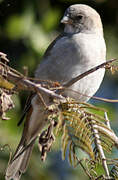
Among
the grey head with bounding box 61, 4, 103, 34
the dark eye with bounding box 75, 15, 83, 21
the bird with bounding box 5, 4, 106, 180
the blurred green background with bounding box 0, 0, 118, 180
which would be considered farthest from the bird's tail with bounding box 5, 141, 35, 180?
the dark eye with bounding box 75, 15, 83, 21

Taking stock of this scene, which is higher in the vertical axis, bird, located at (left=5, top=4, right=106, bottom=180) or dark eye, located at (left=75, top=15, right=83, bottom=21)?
dark eye, located at (left=75, top=15, right=83, bottom=21)

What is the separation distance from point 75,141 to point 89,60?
5.15 feet

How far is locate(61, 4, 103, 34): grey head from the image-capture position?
150 inches

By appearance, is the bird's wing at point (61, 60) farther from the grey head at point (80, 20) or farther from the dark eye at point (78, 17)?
the dark eye at point (78, 17)

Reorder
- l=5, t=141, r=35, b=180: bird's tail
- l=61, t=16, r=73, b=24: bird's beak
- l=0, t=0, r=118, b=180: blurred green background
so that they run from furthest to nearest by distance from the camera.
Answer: l=0, t=0, r=118, b=180: blurred green background, l=61, t=16, r=73, b=24: bird's beak, l=5, t=141, r=35, b=180: bird's tail

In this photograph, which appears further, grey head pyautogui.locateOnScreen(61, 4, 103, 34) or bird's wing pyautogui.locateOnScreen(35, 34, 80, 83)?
grey head pyautogui.locateOnScreen(61, 4, 103, 34)

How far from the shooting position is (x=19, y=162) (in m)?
3.46

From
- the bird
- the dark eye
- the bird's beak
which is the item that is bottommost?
the bird

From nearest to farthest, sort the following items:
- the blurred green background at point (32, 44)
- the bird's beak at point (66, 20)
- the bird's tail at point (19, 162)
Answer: the bird's tail at point (19, 162) < the bird's beak at point (66, 20) < the blurred green background at point (32, 44)

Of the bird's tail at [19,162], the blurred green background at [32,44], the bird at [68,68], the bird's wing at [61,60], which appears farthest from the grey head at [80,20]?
the bird's tail at [19,162]

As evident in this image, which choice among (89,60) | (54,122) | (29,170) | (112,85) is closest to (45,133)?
(54,122)

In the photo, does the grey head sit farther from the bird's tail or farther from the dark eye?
the bird's tail

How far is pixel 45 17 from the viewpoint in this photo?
4.46 m

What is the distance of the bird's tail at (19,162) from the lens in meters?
3.25
